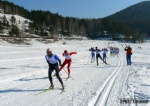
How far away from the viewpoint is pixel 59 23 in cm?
13525

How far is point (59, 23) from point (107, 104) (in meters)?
128

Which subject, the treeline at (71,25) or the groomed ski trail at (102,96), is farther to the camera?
the treeline at (71,25)

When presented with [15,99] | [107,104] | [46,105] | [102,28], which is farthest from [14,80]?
[102,28]

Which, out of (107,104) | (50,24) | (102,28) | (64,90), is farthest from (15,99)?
(102,28)

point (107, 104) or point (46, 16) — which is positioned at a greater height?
point (46, 16)

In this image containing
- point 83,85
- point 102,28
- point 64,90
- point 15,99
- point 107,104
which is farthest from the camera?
point 102,28

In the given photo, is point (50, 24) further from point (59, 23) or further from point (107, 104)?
point (107, 104)

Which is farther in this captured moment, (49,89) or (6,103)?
(49,89)

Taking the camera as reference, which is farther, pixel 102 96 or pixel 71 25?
pixel 71 25

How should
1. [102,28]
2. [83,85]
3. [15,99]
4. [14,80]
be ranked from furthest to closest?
1. [102,28]
2. [14,80]
3. [83,85]
4. [15,99]

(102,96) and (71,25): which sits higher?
(71,25)

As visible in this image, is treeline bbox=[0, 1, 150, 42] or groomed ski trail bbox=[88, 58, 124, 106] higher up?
treeline bbox=[0, 1, 150, 42]

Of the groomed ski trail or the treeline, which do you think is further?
the treeline

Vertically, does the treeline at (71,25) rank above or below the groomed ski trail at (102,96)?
above
